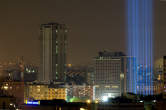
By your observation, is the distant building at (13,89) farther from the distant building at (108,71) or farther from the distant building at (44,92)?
the distant building at (108,71)

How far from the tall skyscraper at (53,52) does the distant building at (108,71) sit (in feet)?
19.9

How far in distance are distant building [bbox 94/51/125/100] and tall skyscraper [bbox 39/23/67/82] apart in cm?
607

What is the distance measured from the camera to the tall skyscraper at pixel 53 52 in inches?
3196

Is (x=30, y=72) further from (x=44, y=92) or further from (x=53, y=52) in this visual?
(x=44, y=92)

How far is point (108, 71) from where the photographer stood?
84188 mm

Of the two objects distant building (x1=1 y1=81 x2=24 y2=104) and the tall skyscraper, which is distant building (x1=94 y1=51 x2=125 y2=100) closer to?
the tall skyscraper

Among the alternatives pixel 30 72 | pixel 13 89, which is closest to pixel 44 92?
pixel 13 89

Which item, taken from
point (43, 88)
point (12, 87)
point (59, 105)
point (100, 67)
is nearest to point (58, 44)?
point (100, 67)

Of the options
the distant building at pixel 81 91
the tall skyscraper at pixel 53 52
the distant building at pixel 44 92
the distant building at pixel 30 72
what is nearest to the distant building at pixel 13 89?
the distant building at pixel 44 92

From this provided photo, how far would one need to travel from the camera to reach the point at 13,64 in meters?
83.8

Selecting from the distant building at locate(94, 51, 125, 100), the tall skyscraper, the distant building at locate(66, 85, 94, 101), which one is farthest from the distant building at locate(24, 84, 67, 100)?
the distant building at locate(94, 51, 125, 100)

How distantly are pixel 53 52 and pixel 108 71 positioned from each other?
981 cm

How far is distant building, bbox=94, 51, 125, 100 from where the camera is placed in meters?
83.8

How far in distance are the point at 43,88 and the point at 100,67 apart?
60.5ft
